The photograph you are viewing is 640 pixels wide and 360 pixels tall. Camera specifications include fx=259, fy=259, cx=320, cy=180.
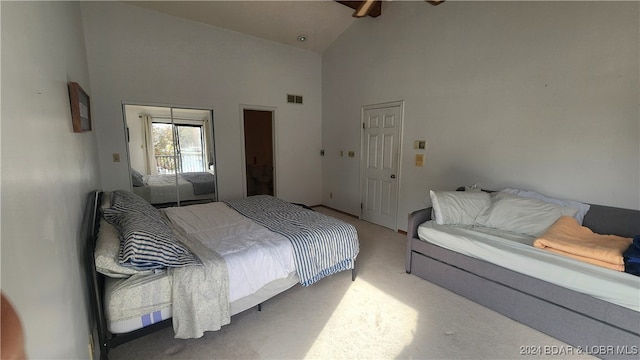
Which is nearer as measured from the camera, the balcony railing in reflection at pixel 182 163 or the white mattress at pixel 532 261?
the white mattress at pixel 532 261

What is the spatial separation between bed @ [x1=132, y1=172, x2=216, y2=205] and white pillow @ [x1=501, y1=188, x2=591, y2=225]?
4244 mm

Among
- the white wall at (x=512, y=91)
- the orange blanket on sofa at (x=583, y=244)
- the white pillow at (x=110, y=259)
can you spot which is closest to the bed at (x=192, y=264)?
the white pillow at (x=110, y=259)

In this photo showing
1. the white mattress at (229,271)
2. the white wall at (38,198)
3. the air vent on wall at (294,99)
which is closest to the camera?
the white wall at (38,198)

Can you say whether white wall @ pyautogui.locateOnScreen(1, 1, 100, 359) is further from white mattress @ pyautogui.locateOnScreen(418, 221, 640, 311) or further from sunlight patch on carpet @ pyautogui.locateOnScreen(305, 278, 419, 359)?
white mattress @ pyautogui.locateOnScreen(418, 221, 640, 311)

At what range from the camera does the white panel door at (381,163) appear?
4109 millimetres

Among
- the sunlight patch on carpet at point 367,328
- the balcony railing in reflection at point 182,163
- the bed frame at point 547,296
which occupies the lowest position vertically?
the sunlight patch on carpet at point 367,328

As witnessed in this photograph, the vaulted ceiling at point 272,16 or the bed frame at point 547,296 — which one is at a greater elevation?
the vaulted ceiling at point 272,16

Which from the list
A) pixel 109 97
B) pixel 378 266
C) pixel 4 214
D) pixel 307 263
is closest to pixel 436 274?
pixel 378 266

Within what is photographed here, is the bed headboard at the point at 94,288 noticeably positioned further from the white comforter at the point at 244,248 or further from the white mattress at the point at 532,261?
the white mattress at the point at 532,261

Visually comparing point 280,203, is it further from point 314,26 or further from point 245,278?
point 314,26

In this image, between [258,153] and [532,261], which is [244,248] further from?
[258,153]

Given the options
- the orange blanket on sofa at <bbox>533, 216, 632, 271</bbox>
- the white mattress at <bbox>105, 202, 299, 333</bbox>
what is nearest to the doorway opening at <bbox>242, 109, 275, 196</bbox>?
the white mattress at <bbox>105, 202, 299, 333</bbox>

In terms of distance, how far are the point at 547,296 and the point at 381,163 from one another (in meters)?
2.75

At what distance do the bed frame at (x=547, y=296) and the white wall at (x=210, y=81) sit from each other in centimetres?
308
